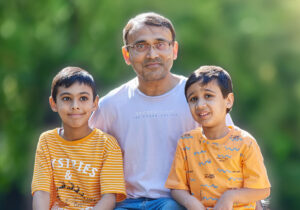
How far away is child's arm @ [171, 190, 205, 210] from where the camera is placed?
327 centimetres

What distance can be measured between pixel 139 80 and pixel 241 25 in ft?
24.7

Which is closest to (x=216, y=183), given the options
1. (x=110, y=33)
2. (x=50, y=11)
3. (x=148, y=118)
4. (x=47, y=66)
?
(x=148, y=118)

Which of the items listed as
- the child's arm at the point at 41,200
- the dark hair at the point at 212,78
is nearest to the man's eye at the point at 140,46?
the dark hair at the point at 212,78

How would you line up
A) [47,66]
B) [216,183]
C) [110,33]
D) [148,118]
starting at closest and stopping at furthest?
[216,183], [148,118], [110,33], [47,66]

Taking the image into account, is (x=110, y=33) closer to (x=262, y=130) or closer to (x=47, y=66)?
(x=47, y=66)

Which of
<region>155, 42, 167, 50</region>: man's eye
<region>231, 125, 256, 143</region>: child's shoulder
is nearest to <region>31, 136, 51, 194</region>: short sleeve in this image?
<region>155, 42, 167, 50</region>: man's eye

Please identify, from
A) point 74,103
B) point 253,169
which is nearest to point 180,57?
point 74,103

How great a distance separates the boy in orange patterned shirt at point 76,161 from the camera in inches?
138

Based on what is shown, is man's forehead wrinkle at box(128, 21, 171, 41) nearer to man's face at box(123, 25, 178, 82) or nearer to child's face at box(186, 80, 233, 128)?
man's face at box(123, 25, 178, 82)

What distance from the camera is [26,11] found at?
11914 millimetres

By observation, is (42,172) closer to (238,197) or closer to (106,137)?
(106,137)

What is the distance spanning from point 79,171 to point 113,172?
232 mm

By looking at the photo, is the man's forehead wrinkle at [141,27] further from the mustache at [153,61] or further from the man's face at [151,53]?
the mustache at [153,61]

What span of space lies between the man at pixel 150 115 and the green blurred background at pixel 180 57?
6024 millimetres
